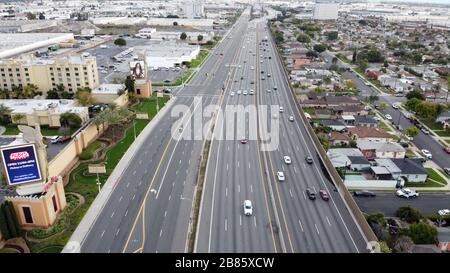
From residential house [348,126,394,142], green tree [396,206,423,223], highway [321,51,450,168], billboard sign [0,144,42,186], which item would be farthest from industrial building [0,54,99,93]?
green tree [396,206,423,223]

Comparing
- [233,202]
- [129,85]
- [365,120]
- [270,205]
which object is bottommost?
[365,120]

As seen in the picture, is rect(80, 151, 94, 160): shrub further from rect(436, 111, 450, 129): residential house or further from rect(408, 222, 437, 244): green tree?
rect(436, 111, 450, 129): residential house

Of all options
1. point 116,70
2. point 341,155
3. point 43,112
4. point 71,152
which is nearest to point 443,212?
point 341,155

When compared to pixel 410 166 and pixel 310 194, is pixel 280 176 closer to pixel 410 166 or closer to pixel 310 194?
pixel 310 194

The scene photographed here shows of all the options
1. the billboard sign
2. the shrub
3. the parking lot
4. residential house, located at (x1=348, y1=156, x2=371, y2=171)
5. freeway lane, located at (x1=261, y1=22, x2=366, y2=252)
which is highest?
the billboard sign

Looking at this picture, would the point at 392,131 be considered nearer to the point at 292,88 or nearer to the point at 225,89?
the point at 292,88

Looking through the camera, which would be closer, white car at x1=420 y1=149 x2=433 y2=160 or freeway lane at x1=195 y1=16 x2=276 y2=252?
freeway lane at x1=195 y1=16 x2=276 y2=252
